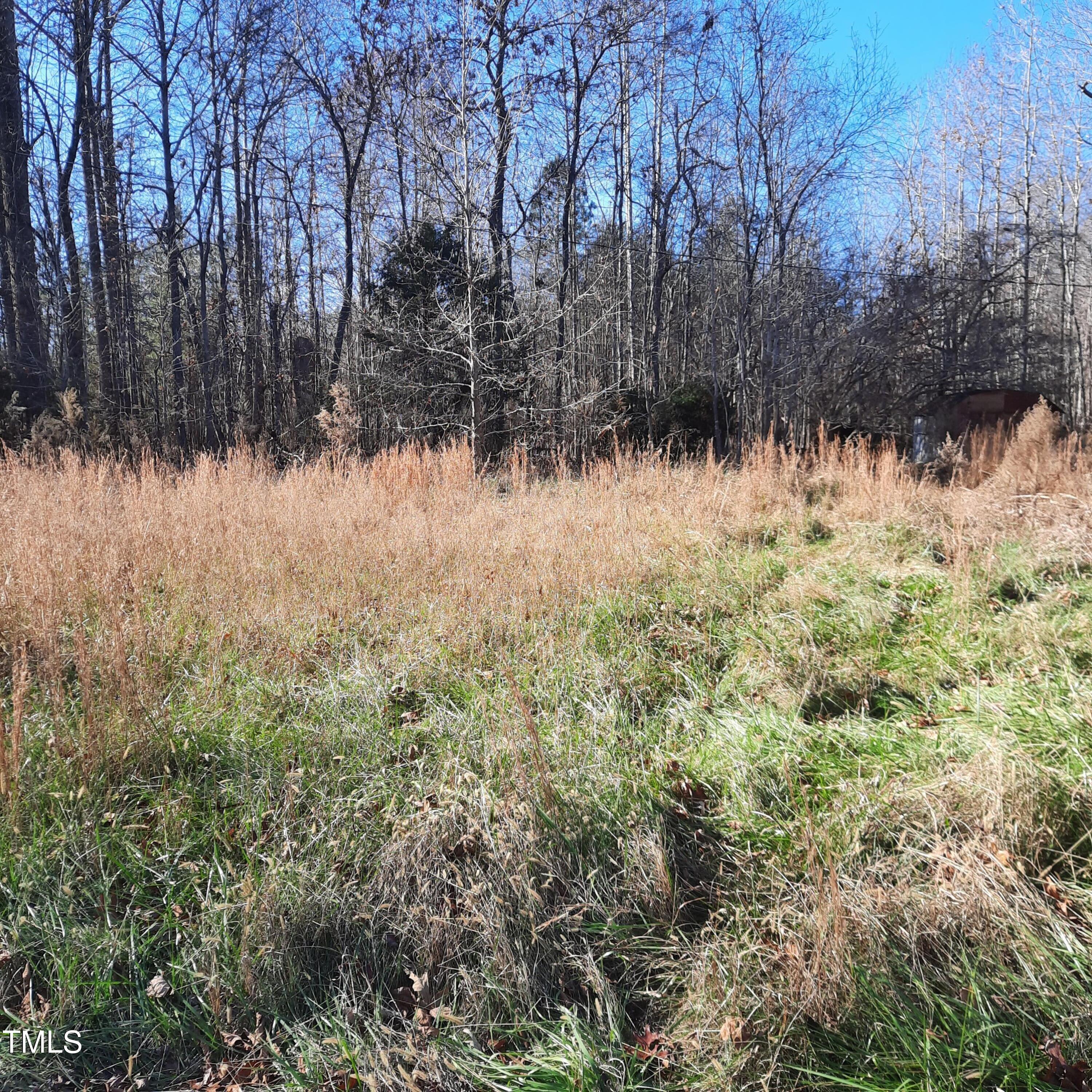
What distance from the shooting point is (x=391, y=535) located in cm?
608

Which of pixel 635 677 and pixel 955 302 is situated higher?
pixel 955 302

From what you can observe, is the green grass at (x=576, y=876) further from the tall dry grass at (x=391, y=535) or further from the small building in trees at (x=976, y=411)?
the small building in trees at (x=976, y=411)

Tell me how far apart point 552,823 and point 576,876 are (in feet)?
0.66

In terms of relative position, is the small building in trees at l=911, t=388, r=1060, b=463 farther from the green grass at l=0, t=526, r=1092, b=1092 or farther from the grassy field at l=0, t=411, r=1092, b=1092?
the green grass at l=0, t=526, r=1092, b=1092

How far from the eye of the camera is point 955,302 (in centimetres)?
1878

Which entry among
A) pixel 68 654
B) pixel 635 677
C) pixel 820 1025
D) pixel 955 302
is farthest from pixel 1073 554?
pixel 955 302

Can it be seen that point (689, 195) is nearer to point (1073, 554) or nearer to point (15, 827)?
point (1073, 554)

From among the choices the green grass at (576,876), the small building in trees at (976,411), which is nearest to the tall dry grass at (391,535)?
the green grass at (576,876)

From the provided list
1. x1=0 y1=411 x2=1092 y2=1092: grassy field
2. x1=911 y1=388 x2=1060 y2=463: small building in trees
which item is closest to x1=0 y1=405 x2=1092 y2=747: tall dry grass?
x1=0 y1=411 x2=1092 y2=1092: grassy field

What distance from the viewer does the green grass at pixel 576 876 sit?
1913 millimetres

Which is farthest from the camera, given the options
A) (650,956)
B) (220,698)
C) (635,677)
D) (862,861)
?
(635,677)

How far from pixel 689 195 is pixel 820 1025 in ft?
57.9

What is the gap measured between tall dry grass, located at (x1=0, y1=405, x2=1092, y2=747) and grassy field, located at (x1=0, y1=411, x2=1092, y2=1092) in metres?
0.05

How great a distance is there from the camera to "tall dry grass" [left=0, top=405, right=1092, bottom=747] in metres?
4.06
